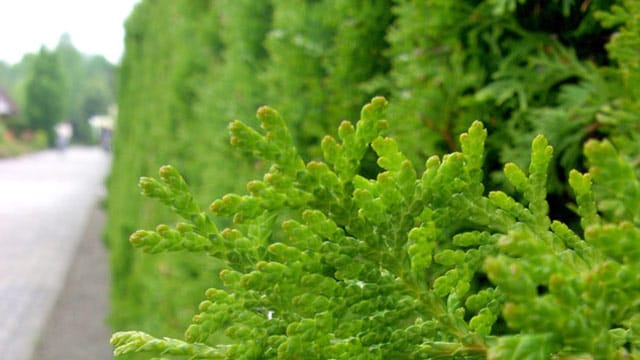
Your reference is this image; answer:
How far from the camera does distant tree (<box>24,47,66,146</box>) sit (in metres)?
55.5

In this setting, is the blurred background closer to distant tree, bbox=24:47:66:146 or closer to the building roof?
distant tree, bbox=24:47:66:146

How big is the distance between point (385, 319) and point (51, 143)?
64689 mm

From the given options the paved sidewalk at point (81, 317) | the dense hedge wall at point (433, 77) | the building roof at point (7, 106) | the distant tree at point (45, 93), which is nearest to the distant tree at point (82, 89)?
the building roof at point (7, 106)

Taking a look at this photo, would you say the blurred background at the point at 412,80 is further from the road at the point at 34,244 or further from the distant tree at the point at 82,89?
the distant tree at the point at 82,89

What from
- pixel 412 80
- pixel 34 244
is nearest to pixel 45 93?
pixel 34 244

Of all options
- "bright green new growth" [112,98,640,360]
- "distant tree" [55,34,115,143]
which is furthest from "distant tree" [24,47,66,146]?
"bright green new growth" [112,98,640,360]

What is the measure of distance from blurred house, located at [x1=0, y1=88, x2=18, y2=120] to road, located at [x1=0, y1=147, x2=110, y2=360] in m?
29.9

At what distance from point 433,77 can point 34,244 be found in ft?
48.4

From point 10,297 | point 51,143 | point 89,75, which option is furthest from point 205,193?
point 89,75

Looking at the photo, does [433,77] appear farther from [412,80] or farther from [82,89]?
→ [82,89]

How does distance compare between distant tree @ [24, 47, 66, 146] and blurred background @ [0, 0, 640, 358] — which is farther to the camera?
distant tree @ [24, 47, 66, 146]

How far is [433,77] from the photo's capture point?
1919 mm

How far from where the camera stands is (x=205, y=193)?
12.4 feet

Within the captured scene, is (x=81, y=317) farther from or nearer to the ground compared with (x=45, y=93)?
nearer to the ground
